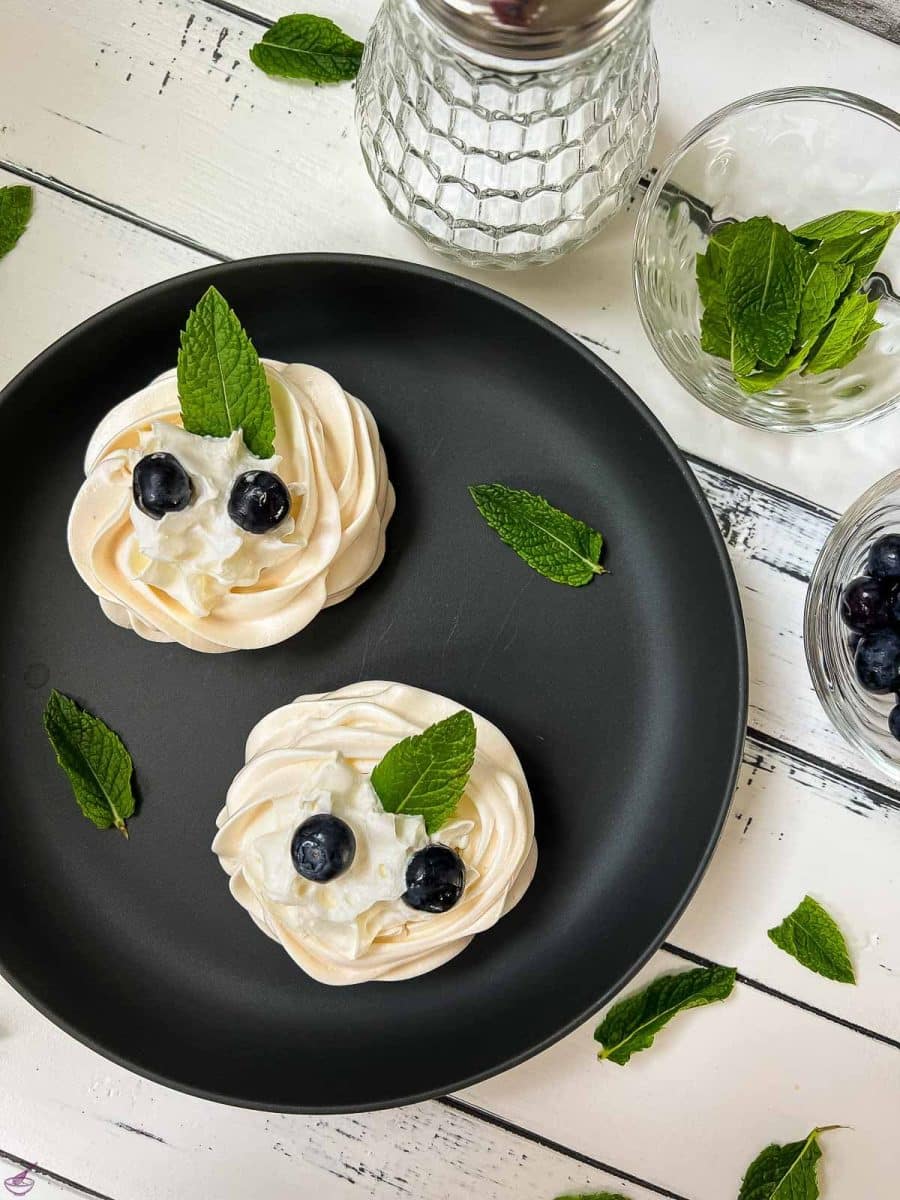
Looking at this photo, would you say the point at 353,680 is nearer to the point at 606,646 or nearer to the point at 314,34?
the point at 606,646

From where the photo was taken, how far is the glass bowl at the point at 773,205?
1180 millimetres

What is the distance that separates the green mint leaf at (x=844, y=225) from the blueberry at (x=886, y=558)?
0.31 metres

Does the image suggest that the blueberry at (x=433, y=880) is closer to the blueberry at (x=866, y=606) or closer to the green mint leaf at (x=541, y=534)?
the green mint leaf at (x=541, y=534)

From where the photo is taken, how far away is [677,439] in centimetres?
123

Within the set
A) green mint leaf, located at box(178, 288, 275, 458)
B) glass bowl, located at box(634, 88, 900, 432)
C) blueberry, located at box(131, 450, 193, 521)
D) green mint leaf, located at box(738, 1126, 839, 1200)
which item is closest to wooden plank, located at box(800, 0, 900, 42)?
glass bowl, located at box(634, 88, 900, 432)

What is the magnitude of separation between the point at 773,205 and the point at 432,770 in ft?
2.39

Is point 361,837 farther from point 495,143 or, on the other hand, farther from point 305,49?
point 305,49

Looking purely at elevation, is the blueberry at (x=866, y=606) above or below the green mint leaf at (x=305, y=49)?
below

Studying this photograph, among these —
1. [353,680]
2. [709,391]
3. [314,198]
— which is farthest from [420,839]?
[314,198]

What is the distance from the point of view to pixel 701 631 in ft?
3.84

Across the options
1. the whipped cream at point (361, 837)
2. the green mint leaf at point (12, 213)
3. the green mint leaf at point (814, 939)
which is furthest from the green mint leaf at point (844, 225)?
the green mint leaf at point (12, 213)

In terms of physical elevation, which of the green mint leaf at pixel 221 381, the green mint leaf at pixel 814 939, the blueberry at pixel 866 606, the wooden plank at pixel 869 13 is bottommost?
the green mint leaf at pixel 814 939

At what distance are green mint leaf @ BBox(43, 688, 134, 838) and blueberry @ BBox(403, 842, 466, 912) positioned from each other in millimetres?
337

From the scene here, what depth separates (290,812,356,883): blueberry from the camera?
3.36ft
